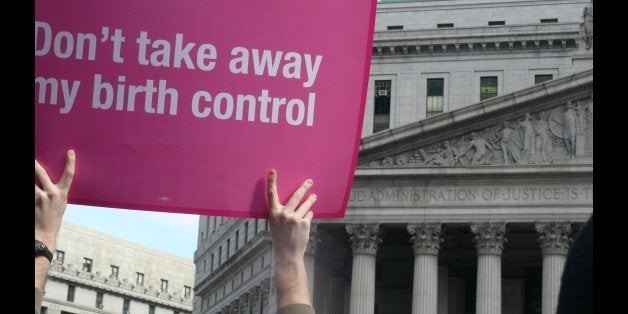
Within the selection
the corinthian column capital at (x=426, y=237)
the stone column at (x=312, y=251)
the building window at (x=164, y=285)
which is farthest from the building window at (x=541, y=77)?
the building window at (x=164, y=285)

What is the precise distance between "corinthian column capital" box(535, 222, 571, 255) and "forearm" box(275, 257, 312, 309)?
193 ft

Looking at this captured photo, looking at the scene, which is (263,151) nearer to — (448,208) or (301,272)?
(301,272)

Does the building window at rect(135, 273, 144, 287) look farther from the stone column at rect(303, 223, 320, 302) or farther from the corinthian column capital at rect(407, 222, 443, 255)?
the corinthian column capital at rect(407, 222, 443, 255)

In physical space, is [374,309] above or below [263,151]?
above

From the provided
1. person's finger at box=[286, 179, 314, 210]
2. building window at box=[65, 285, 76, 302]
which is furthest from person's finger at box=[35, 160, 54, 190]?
building window at box=[65, 285, 76, 302]

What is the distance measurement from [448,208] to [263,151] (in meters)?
60.5

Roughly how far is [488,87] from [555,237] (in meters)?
24.0

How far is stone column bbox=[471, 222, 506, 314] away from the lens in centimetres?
6531

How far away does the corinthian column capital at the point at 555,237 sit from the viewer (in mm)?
65438

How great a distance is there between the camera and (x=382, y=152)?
6856 centimetres

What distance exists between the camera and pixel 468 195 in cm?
6775

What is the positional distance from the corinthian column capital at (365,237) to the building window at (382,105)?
764 inches

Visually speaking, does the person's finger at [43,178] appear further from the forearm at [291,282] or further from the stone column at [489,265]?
the stone column at [489,265]

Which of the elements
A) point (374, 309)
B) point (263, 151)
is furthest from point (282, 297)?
point (374, 309)
